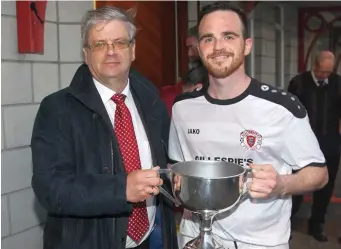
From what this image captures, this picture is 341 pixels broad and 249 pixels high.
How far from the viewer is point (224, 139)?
133 centimetres

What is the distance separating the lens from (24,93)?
189cm

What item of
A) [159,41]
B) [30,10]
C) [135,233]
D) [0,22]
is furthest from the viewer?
[159,41]

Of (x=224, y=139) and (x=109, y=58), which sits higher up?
(x=109, y=58)

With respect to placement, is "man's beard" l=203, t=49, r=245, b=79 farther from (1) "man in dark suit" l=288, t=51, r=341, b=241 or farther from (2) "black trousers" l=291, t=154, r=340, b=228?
(2) "black trousers" l=291, t=154, r=340, b=228

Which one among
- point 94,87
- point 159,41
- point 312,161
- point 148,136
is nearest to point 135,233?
point 148,136

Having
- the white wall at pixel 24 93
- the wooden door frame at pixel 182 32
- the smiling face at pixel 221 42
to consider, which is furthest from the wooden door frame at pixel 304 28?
the smiling face at pixel 221 42

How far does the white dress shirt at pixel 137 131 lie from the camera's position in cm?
141

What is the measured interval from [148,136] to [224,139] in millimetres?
253

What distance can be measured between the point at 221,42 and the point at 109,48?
317 mm

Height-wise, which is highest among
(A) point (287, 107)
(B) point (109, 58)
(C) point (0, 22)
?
(C) point (0, 22)

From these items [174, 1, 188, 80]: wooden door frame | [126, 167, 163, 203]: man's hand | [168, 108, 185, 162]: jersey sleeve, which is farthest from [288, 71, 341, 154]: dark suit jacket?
[126, 167, 163, 203]: man's hand

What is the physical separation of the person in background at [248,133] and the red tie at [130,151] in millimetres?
194

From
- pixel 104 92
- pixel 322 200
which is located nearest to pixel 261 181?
pixel 104 92

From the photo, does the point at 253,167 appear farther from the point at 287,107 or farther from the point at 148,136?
the point at 148,136
